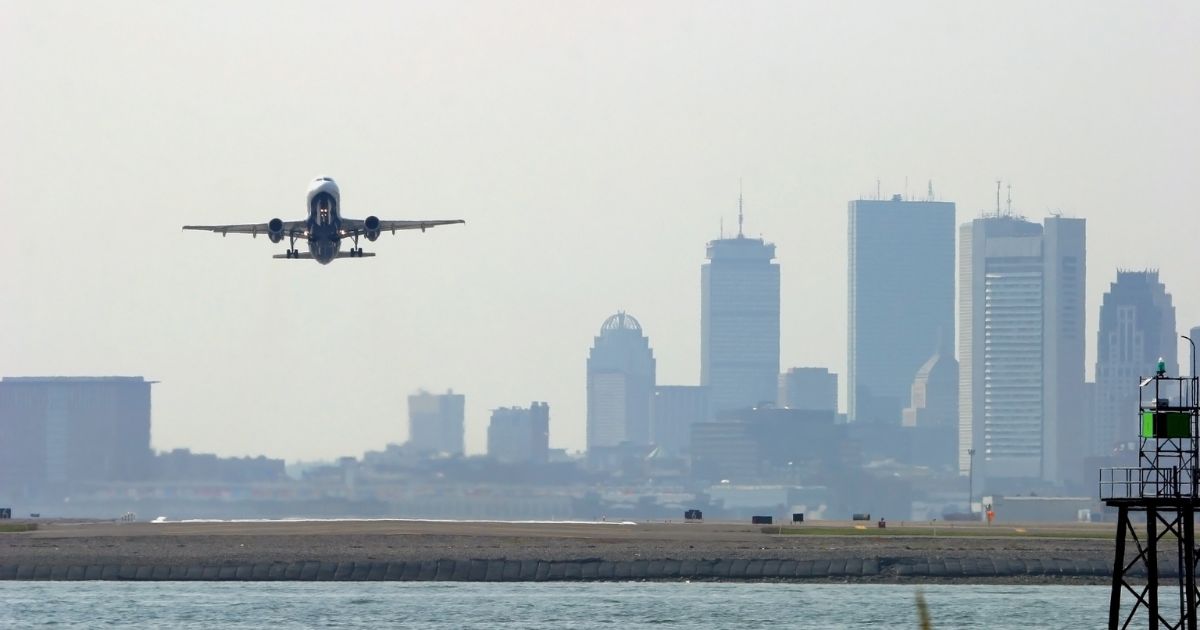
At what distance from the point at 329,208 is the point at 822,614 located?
4272 cm

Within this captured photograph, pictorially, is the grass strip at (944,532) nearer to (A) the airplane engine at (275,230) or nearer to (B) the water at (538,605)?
(B) the water at (538,605)

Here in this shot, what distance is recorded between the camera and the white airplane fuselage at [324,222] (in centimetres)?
11744

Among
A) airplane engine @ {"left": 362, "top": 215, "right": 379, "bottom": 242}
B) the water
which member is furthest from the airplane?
the water

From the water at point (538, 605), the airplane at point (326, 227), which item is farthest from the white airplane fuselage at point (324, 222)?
the water at point (538, 605)

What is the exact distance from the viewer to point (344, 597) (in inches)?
3819

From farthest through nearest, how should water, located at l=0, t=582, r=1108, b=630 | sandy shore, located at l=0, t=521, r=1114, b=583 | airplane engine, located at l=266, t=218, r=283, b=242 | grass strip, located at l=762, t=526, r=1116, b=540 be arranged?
grass strip, located at l=762, t=526, r=1116, b=540, airplane engine, located at l=266, t=218, r=283, b=242, sandy shore, located at l=0, t=521, r=1114, b=583, water, located at l=0, t=582, r=1108, b=630

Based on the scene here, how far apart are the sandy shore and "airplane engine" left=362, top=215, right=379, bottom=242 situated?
56.1 feet

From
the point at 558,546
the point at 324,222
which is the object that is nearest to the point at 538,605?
the point at 558,546

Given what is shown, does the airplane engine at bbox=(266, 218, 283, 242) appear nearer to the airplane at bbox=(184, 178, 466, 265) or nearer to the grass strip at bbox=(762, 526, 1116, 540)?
the airplane at bbox=(184, 178, 466, 265)

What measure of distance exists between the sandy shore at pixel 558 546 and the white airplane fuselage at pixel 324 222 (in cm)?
1644

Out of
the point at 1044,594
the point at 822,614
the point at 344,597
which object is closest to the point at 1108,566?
the point at 1044,594

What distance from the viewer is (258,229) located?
120438 millimetres

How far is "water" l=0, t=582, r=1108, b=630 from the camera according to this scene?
8562 centimetres

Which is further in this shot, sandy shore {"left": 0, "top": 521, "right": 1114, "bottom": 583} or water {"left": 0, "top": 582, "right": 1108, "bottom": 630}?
sandy shore {"left": 0, "top": 521, "right": 1114, "bottom": 583}
